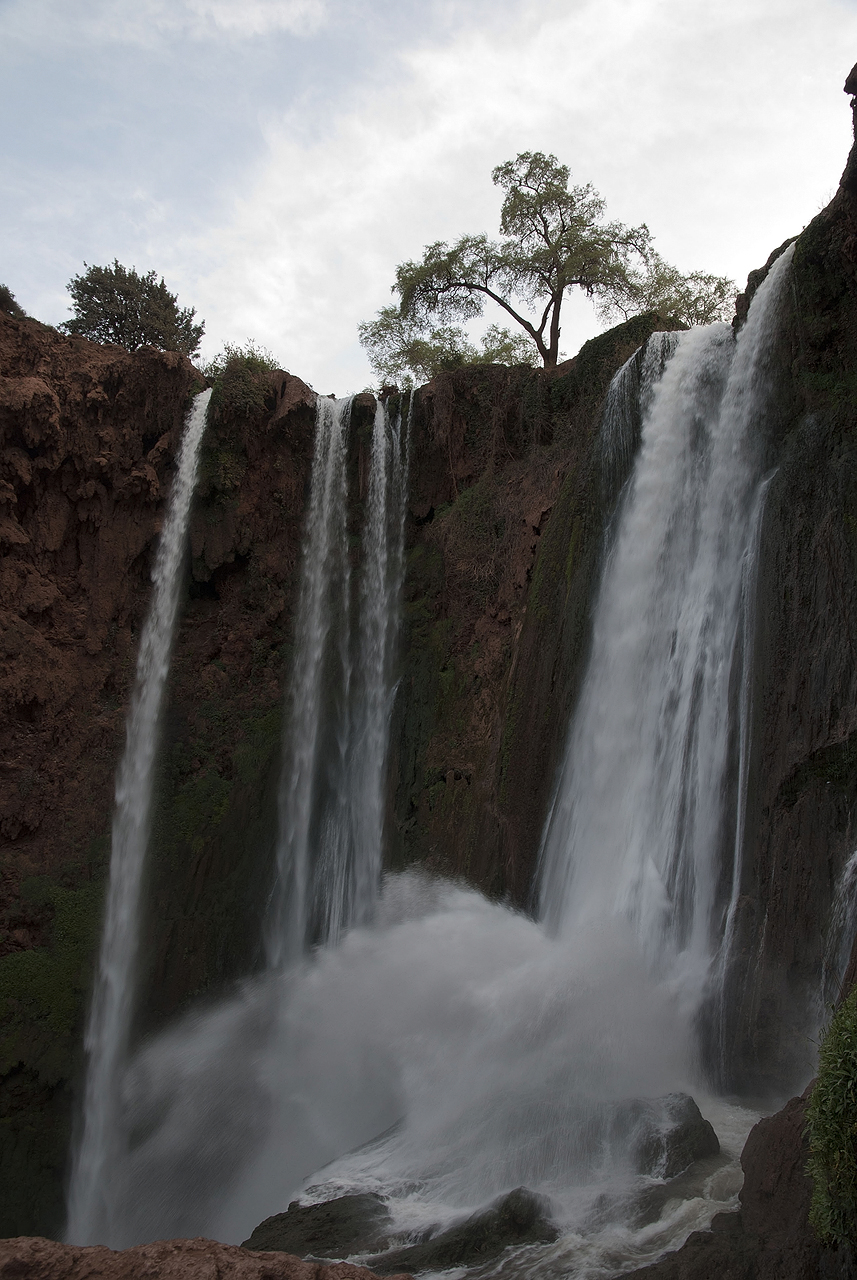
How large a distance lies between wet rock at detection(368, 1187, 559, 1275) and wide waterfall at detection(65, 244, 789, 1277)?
0.73ft

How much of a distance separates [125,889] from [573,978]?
985cm

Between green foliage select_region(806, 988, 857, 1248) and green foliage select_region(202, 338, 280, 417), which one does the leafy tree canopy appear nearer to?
green foliage select_region(202, 338, 280, 417)

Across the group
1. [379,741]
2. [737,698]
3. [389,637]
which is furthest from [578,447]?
[737,698]

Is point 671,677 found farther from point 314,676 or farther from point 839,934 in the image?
point 314,676

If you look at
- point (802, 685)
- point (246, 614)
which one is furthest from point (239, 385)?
point (802, 685)

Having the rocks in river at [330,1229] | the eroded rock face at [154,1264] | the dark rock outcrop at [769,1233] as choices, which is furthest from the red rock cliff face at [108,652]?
the dark rock outcrop at [769,1233]

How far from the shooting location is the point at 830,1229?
412 cm

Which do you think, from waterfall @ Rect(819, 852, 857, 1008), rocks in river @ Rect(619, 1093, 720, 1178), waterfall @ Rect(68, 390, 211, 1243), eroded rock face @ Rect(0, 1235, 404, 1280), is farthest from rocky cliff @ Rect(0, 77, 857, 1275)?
Answer: eroded rock face @ Rect(0, 1235, 404, 1280)

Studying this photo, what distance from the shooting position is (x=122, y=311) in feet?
86.3

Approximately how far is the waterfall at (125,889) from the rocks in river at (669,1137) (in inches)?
357

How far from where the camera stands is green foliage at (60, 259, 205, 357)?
25969 millimetres

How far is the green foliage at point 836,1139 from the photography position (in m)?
4.04

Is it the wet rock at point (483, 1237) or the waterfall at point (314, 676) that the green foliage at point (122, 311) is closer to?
the waterfall at point (314, 676)

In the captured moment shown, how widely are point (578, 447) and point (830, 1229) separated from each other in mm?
13708
